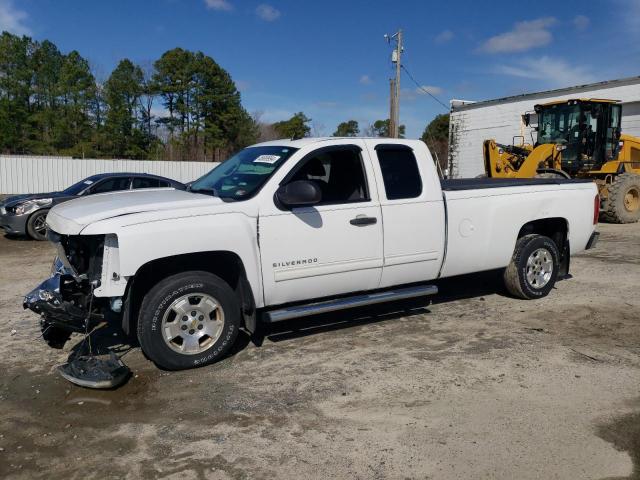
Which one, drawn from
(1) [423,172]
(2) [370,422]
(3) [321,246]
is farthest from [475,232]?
(2) [370,422]

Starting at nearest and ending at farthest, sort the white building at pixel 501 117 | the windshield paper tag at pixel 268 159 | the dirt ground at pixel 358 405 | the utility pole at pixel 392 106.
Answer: the dirt ground at pixel 358 405
the windshield paper tag at pixel 268 159
the white building at pixel 501 117
the utility pole at pixel 392 106

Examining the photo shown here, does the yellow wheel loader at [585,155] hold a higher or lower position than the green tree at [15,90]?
lower

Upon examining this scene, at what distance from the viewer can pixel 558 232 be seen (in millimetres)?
7188

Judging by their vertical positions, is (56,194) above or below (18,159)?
below

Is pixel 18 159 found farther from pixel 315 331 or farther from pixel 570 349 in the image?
pixel 570 349

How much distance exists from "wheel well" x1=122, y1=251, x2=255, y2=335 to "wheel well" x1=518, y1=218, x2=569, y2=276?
385 cm

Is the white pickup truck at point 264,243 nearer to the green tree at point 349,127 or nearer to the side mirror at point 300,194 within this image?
the side mirror at point 300,194

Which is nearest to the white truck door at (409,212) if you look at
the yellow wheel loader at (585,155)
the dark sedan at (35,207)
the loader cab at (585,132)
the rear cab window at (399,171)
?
the rear cab window at (399,171)

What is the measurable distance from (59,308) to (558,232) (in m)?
5.88

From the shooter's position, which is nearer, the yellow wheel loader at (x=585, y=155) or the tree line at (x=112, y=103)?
the yellow wheel loader at (x=585, y=155)

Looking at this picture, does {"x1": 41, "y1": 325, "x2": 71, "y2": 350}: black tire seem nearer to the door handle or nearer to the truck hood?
the truck hood

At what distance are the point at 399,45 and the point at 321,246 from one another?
26723 mm

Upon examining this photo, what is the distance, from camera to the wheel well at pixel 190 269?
4613 millimetres

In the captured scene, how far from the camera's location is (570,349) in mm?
5277
